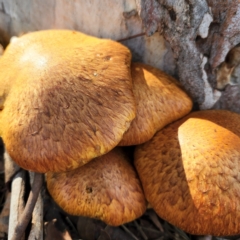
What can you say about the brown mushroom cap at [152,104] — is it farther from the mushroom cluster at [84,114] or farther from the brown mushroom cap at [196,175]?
the brown mushroom cap at [196,175]

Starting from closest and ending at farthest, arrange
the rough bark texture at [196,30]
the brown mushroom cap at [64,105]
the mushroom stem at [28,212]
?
the brown mushroom cap at [64,105]
the mushroom stem at [28,212]
the rough bark texture at [196,30]

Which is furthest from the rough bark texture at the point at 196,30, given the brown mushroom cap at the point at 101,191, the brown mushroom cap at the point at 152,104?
the brown mushroom cap at the point at 101,191

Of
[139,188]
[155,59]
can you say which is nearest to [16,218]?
[139,188]

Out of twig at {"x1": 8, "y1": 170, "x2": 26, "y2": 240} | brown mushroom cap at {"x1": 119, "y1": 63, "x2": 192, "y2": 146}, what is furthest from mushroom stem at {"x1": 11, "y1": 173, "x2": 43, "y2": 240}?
brown mushroom cap at {"x1": 119, "y1": 63, "x2": 192, "y2": 146}

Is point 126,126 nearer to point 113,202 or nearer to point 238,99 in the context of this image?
point 113,202

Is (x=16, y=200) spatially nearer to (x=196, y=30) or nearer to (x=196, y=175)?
(x=196, y=175)

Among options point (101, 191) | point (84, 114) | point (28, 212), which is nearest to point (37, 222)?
point (28, 212)

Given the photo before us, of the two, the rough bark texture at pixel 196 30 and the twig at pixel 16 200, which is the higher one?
the rough bark texture at pixel 196 30

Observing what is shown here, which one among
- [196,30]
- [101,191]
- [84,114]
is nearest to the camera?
[84,114]
